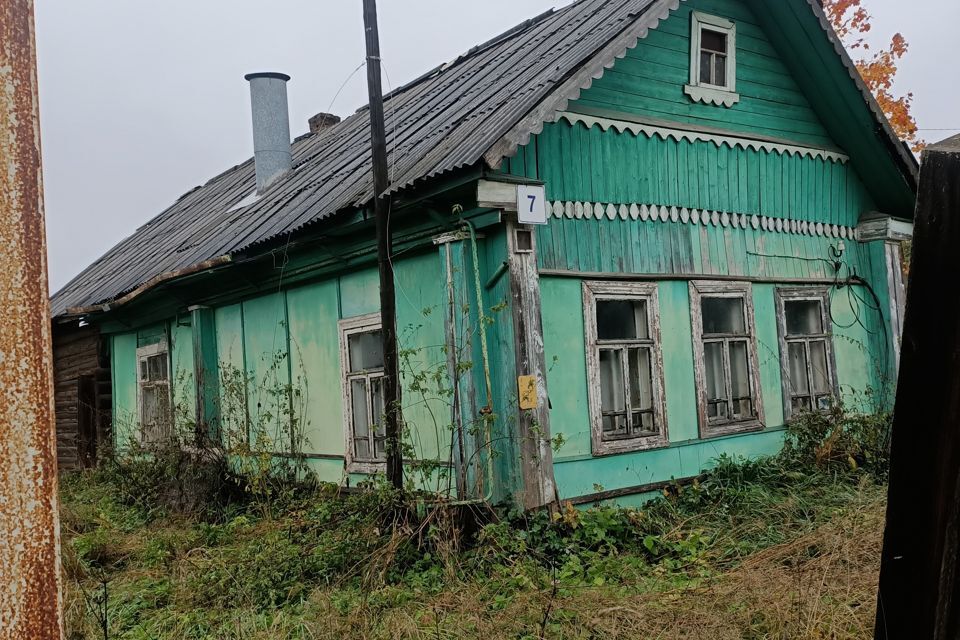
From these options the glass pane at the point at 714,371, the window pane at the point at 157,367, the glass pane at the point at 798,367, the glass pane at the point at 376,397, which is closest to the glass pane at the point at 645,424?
the glass pane at the point at 714,371

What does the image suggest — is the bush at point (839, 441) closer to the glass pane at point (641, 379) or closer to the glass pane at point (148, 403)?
the glass pane at point (641, 379)

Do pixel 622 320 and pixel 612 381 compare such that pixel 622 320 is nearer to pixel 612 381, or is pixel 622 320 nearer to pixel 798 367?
pixel 612 381

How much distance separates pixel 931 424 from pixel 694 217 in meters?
6.57

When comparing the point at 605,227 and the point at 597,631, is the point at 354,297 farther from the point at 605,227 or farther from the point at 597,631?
the point at 597,631

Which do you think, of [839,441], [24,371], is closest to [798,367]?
[839,441]

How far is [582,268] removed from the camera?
6930 mm

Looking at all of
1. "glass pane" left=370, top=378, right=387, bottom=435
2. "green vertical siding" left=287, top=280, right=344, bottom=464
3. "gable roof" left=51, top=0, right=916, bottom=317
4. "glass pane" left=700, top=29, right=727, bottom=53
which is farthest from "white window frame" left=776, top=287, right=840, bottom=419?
"green vertical siding" left=287, top=280, right=344, bottom=464

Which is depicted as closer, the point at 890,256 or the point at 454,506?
the point at 454,506

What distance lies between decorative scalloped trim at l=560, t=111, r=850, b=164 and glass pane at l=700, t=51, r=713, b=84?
1.82ft

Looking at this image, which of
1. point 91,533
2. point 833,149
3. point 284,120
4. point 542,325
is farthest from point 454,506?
point 284,120

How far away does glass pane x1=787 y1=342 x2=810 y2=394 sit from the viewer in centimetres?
872

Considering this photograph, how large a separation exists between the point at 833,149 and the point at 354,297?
18.1 ft

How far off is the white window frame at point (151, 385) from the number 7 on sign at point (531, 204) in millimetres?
5902

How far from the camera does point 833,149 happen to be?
367 inches
